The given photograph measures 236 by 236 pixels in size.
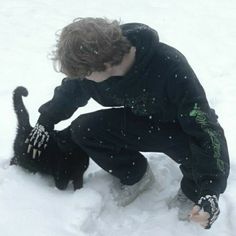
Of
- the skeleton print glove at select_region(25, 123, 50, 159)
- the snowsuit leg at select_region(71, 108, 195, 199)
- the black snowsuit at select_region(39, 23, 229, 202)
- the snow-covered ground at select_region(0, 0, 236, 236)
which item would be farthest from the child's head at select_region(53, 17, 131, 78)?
the snow-covered ground at select_region(0, 0, 236, 236)

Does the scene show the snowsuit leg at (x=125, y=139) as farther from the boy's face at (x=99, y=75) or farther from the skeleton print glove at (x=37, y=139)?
the boy's face at (x=99, y=75)

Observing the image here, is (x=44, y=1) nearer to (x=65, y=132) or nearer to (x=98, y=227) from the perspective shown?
(x=65, y=132)

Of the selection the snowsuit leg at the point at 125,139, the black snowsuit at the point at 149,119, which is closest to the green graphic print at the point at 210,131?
the black snowsuit at the point at 149,119

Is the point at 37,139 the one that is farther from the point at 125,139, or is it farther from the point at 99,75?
the point at 99,75

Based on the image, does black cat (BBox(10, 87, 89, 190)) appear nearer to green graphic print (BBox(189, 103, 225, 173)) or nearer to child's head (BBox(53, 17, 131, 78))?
child's head (BBox(53, 17, 131, 78))

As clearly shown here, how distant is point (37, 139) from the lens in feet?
8.63

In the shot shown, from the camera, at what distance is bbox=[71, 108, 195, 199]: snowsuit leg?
8.07 ft

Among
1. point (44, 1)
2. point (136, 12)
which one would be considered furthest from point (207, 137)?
point (44, 1)

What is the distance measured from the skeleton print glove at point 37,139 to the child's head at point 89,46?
2.17 feet

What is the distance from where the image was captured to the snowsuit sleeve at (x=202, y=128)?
210cm

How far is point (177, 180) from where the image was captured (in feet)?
9.20

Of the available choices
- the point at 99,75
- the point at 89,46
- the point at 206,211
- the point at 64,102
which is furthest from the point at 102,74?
the point at 206,211

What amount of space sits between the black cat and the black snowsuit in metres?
0.12

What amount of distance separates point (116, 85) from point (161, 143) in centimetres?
43
